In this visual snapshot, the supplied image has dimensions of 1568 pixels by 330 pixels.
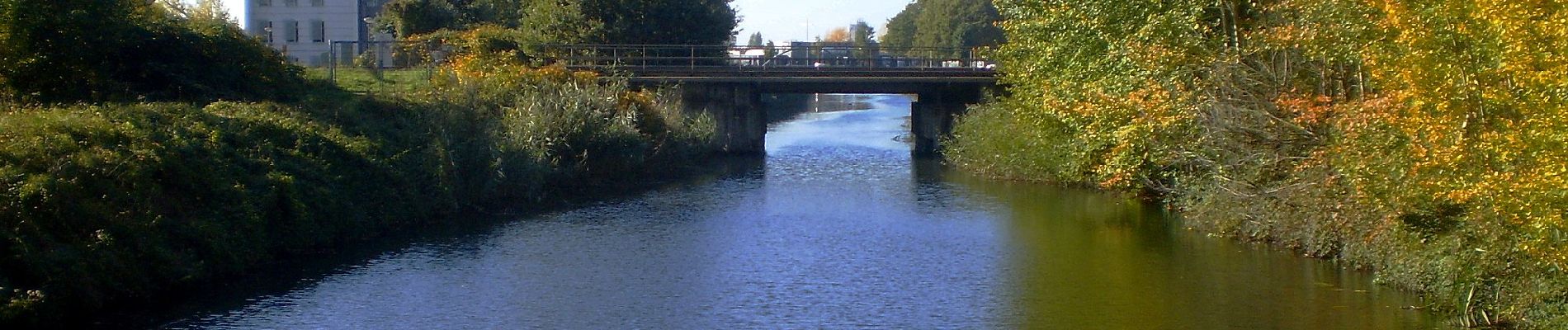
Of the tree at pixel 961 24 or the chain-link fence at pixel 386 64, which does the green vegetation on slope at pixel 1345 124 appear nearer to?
the chain-link fence at pixel 386 64

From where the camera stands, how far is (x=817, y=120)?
86375mm

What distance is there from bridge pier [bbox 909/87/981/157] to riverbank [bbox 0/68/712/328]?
1725 cm

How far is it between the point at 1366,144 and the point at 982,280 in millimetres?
5597

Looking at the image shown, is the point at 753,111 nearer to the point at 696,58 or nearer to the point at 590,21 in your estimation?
the point at 696,58

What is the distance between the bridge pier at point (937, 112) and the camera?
173 ft

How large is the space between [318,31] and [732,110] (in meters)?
24.2

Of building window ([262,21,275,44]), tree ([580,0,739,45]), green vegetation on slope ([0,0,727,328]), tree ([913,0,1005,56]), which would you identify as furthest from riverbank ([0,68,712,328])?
tree ([913,0,1005,56])

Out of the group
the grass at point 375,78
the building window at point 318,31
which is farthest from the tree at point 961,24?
the grass at point 375,78

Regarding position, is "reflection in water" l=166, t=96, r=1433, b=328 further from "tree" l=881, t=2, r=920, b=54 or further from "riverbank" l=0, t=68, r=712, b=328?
"tree" l=881, t=2, r=920, b=54

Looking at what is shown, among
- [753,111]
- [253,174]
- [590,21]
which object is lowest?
[253,174]

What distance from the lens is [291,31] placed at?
2576 inches

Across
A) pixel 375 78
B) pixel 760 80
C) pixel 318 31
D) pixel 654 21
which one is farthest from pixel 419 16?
pixel 375 78

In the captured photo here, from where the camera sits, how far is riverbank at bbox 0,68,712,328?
54.0 ft

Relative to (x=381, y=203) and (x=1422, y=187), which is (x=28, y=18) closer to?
(x=381, y=203)
